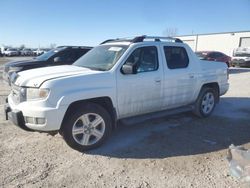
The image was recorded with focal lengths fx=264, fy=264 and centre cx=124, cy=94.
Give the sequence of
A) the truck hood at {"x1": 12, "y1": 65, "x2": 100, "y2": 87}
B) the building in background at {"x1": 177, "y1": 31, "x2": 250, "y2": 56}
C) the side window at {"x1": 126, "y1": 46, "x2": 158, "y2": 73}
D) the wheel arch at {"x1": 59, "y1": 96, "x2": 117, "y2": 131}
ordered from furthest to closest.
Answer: the building in background at {"x1": 177, "y1": 31, "x2": 250, "y2": 56}, the side window at {"x1": 126, "y1": 46, "x2": 158, "y2": 73}, the wheel arch at {"x1": 59, "y1": 96, "x2": 117, "y2": 131}, the truck hood at {"x1": 12, "y1": 65, "x2": 100, "y2": 87}

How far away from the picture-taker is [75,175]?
376 centimetres

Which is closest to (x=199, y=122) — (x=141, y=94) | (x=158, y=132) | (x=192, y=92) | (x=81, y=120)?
(x=192, y=92)

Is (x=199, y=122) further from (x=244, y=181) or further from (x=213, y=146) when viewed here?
(x=244, y=181)

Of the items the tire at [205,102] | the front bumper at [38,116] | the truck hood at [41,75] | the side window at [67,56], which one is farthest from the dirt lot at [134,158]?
the side window at [67,56]

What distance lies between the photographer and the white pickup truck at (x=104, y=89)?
4102mm

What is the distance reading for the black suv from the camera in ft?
30.5

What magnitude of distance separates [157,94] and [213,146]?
56.5 inches

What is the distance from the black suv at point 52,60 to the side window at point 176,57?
5319 millimetres

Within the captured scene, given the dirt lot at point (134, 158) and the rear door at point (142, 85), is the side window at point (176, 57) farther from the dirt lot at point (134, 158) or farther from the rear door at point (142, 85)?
the dirt lot at point (134, 158)

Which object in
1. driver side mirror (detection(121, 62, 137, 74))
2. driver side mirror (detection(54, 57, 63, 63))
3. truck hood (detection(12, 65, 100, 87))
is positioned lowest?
driver side mirror (detection(54, 57, 63, 63))

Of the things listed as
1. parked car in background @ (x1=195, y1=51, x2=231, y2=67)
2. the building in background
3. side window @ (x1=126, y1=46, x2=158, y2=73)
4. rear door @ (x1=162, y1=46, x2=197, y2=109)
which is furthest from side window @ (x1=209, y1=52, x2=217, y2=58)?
side window @ (x1=126, y1=46, x2=158, y2=73)

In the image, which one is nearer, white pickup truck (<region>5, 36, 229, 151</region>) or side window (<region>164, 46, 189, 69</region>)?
white pickup truck (<region>5, 36, 229, 151</region>)

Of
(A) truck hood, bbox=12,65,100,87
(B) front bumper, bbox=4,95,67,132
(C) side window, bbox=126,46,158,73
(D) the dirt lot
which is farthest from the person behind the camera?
(C) side window, bbox=126,46,158,73

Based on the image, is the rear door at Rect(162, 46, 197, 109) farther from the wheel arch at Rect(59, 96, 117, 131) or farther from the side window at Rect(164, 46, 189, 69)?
the wheel arch at Rect(59, 96, 117, 131)
